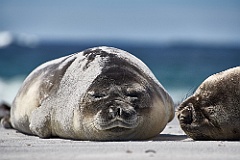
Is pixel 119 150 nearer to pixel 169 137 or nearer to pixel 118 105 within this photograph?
pixel 118 105

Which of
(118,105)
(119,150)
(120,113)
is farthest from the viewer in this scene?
(118,105)

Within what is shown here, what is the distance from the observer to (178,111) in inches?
270

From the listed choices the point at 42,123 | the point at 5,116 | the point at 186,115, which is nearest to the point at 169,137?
the point at 186,115

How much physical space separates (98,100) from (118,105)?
0.23 metres

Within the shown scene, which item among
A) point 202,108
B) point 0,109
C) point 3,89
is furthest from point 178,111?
point 3,89

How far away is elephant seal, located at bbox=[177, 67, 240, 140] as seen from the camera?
644cm

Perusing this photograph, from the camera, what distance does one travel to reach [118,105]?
6.63 m

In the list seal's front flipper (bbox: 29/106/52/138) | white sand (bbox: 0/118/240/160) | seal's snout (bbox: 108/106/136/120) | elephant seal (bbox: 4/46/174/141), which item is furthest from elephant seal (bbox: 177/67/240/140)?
seal's front flipper (bbox: 29/106/52/138)

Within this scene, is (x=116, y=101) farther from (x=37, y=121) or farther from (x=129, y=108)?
(x=37, y=121)

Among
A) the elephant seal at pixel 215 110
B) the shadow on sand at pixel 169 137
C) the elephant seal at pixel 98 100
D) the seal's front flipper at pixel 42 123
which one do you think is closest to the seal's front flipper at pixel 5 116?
the elephant seal at pixel 98 100

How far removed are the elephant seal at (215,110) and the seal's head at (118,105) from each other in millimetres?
365

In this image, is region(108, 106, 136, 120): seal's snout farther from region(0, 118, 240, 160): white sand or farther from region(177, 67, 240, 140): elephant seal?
region(177, 67, 240, 140): elephant seal

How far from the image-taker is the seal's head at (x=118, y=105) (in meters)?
6.57

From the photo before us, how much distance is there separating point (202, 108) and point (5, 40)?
5441 cm
